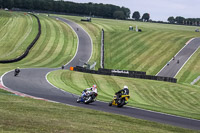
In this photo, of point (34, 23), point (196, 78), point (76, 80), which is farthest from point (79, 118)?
point (34, 23)

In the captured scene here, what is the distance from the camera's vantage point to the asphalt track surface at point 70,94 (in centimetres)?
2219

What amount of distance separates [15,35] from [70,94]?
2727 inches

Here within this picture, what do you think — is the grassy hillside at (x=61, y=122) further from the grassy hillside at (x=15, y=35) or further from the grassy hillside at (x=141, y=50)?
the grassy hillside at (x=15, y=35)

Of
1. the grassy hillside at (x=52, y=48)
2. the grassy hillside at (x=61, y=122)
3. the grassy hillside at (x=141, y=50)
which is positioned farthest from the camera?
the grassy hillside at (x=141, y=50)

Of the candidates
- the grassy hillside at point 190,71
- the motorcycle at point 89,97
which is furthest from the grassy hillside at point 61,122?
the grassy hillside at point 190,71

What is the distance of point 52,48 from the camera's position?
89.1 m

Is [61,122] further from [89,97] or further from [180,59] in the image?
[180,59]

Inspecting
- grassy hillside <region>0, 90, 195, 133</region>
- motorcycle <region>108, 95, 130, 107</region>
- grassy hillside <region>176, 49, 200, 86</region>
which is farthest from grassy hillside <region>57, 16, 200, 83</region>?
grassy hillside <region>0, 90, 195, 133</region>

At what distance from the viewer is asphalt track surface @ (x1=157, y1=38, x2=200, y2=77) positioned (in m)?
72.4

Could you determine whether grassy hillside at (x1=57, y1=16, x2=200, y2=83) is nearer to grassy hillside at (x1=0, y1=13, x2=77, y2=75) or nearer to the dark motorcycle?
grassy hillside at (x1=0, y1=13, x2=77, y2=75)

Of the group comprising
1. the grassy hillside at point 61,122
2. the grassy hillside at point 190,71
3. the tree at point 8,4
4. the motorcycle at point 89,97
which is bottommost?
the grassy hillside at point 190,71

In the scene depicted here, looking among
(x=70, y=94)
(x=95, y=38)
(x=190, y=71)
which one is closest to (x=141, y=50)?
(x=95, y=38)

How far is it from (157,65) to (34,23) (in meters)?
50.7

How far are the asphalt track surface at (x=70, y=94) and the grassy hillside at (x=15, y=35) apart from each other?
13.2 meters
